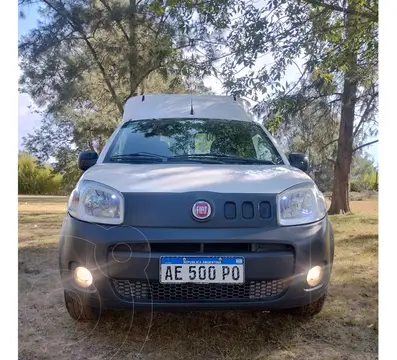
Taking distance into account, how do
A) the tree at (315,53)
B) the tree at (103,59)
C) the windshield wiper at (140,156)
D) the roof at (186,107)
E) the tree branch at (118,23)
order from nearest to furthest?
the windshield wiper at (140,156) < the roof at (186,107) < the tree at (315,53) < the tree at (103,59) < the tree branch at (118,23)

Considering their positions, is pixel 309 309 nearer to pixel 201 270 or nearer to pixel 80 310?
pixel 201 270

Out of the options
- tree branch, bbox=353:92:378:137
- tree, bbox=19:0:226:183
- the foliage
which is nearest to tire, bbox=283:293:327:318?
the foliage

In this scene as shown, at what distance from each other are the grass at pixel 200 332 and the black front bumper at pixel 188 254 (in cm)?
31

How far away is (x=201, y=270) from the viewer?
167 cm

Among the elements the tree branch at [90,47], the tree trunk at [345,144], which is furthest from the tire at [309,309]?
the tree branch at [90,47]

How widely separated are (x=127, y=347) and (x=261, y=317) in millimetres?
783

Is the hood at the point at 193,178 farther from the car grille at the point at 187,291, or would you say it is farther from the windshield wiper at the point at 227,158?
the car grille at the point at 187,291

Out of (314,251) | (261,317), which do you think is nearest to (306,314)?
(261,317)

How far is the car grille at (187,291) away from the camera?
172cm

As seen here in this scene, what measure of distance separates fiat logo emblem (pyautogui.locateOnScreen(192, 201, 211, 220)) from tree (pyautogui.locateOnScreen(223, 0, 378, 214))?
1.67 metres

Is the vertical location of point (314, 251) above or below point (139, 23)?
below

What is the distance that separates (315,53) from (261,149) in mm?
1353
